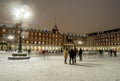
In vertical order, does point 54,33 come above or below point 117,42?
above

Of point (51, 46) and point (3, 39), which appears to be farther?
point (51, 46)

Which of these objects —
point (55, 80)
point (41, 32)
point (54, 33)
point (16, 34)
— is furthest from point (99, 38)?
point (55, 80)

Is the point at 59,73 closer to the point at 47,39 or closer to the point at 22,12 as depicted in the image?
the point at 22,12

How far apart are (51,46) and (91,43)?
31.5 metres

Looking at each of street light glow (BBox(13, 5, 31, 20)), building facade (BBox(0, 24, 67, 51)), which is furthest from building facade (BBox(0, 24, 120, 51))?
street light glow (BBox(13, 5, 31, 20))

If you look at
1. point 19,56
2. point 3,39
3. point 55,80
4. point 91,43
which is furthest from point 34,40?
point 55,80

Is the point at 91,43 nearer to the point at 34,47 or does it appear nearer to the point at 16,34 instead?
the point at 34,47

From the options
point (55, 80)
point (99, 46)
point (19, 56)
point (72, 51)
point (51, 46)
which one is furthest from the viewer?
point (99, 46)

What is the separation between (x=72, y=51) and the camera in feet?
47.5

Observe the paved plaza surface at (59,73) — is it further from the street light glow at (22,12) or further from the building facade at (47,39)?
the building facade at (47,39)

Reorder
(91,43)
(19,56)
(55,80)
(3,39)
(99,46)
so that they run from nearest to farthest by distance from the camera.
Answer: (55,80) → (19,56) → (3,39) → (99,46) → (91,43)

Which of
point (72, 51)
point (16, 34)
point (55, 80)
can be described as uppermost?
point (16, 34)

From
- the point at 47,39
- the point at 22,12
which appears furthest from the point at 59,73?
the point at 47,39

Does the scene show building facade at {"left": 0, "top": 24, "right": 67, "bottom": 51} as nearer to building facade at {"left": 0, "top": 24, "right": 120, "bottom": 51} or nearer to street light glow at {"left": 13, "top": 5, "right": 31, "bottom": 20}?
building facade at {"left": 0, "top": 24, "right": 120, "bottom": 51}
